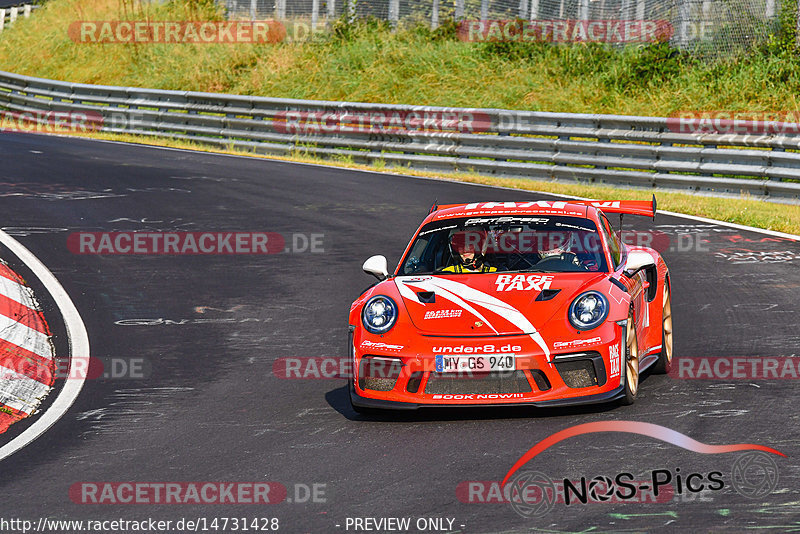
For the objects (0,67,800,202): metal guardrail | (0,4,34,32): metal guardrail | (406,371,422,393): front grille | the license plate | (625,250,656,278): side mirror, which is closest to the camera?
the license plate

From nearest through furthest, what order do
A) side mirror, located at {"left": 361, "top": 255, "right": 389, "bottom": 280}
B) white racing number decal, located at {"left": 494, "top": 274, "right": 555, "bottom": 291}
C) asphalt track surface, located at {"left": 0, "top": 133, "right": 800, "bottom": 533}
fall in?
asphalt track surface, located at {"left": 0, "top": 133, "right": 800, "bottom": 533} → white racing number decal, located at {"left": 494, "top": 274, "right": 555, "bottom": 291} → side mirror, located at {"left": 361, "top": 255, "right": 389, "bottom": 280}

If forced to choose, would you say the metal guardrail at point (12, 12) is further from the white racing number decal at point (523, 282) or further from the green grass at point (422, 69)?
the white racing number decal at point (523, 282)

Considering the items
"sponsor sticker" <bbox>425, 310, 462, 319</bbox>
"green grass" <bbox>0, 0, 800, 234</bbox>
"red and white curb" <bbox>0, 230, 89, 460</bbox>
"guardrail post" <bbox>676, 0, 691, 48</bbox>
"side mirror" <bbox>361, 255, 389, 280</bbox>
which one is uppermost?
"guardrail post" <bbox>676, 0, 691, 48</bbox>

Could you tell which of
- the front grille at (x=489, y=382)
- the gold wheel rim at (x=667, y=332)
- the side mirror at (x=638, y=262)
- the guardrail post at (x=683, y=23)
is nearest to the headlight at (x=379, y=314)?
the front grille at (x=489, y=382)

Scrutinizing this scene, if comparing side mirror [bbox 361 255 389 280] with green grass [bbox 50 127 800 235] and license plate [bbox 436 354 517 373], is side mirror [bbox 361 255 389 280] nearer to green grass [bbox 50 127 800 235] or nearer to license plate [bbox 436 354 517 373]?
license plate [bbox 436 354 517 373]

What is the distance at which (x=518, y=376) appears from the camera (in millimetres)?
6742

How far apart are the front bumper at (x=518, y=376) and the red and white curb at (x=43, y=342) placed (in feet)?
7.07

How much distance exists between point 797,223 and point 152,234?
8.12 metres

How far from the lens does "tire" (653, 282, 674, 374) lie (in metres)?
8.12

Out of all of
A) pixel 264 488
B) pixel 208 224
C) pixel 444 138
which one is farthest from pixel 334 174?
pixel 264 488

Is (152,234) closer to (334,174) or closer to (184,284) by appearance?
(184,284)

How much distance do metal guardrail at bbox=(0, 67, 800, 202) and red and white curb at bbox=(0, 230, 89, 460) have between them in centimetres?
1010

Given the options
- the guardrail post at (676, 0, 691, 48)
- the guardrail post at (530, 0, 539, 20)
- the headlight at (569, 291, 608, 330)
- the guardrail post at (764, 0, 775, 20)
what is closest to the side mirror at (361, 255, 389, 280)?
the headlight at (569, 291, 608, 330)

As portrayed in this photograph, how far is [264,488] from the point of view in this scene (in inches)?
226
